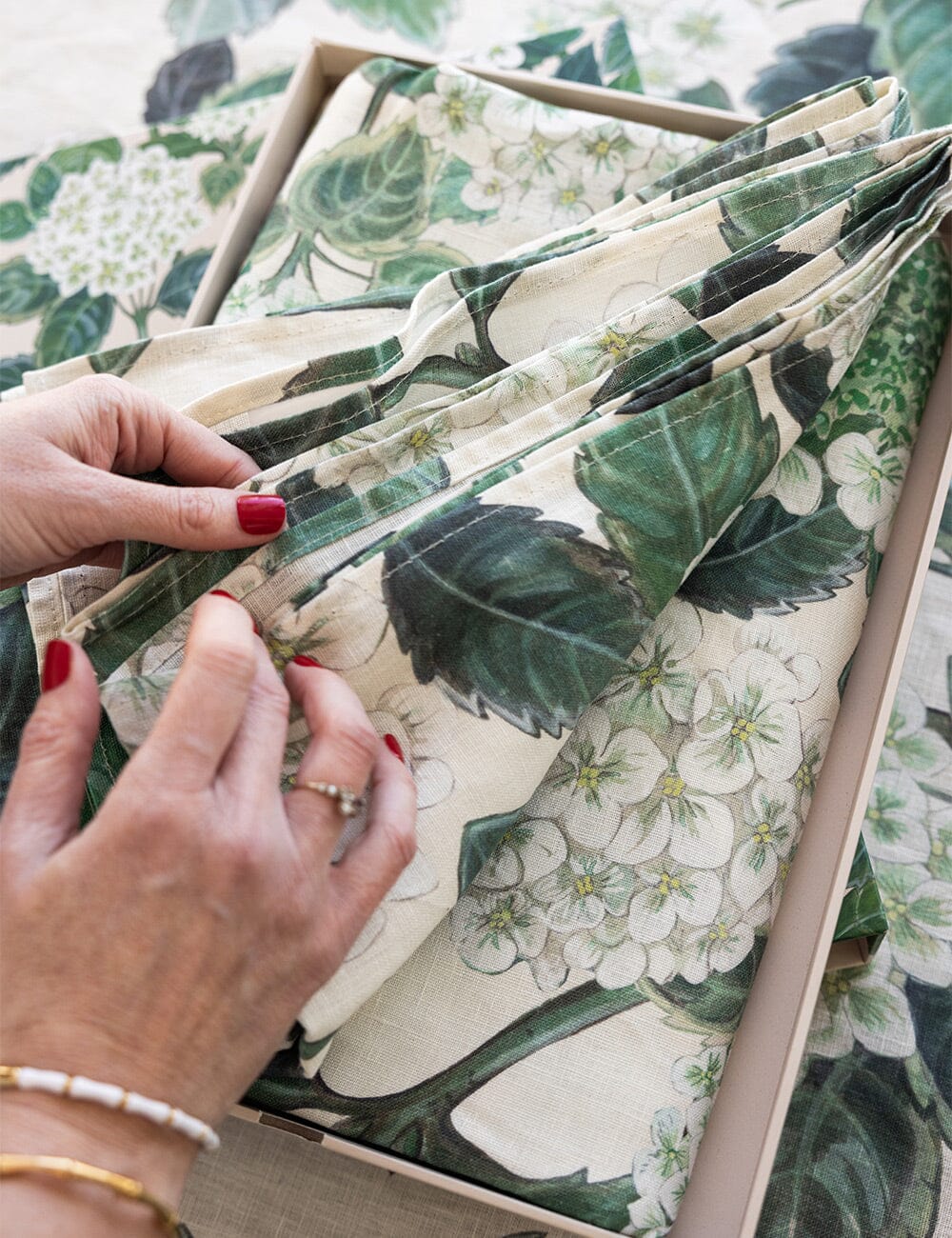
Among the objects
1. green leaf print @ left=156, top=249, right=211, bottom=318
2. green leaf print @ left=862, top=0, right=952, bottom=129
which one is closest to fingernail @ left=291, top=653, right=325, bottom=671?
green leaf print @ left=156, top=249, right=211, bottom=318

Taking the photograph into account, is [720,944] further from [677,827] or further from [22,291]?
[22,291]

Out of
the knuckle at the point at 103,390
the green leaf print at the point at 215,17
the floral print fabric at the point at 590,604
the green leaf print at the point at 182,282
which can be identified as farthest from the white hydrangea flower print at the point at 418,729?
the green leaf print at the point at 215,17

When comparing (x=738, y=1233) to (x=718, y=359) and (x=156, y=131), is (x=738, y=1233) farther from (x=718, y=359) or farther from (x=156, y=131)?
(x=156, y=131)

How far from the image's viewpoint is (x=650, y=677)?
55 centimetres

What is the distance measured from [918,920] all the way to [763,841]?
30 cm

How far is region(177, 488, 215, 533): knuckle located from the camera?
0.49 meters

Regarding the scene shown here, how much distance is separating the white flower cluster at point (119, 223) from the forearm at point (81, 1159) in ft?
2.47

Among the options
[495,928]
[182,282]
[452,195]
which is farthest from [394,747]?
[182,282]

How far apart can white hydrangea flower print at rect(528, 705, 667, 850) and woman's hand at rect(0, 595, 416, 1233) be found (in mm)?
129

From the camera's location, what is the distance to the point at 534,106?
741mm

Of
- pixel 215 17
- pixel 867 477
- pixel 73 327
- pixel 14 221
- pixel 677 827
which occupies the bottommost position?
pixel 677 827

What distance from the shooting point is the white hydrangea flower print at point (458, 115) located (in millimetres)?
736

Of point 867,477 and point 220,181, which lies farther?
point 220,181

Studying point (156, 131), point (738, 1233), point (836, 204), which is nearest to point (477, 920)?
point (738, 1233)
